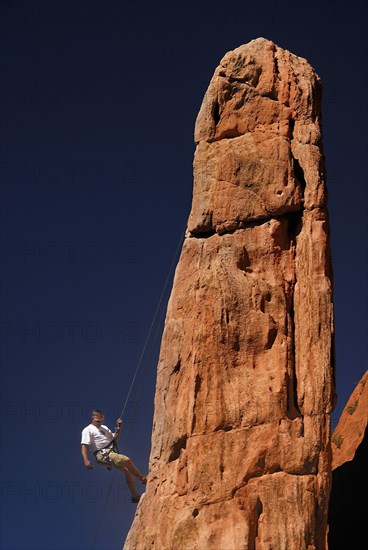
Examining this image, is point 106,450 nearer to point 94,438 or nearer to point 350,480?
point 94,438

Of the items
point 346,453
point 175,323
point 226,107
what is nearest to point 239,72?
point 226,107

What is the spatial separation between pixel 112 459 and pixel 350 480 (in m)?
11.2

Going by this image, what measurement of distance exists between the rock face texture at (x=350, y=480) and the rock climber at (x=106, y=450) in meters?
9.02

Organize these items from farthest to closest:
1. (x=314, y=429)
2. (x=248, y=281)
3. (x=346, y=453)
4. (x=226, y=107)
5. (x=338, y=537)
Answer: (x=346, y=453)
(x=338, y=537)
(x=226, y=107)
(x=248, y=281)
(x=314, y=429)

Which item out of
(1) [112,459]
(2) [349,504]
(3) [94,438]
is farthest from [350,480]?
(3) [94,438]

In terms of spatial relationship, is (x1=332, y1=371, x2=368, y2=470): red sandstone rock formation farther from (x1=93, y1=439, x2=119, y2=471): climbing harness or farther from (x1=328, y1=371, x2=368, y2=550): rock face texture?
(x1=93, y1=439, x2=119, y2=471): climbing harness

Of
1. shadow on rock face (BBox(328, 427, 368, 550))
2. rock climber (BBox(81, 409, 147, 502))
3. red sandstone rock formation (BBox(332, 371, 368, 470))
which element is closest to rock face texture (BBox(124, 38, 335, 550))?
rock climber (BBox(81, 409, 147, 502))

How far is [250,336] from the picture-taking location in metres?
24.1

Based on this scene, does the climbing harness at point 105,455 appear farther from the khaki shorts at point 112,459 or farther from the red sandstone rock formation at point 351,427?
the red sandstone rock formation at point 351,427

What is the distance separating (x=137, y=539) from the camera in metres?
23.8

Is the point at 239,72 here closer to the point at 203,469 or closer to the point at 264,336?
the point at 264,336

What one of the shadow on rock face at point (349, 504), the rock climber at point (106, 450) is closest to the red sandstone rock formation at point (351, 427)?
the shadow on rock face at point (349, 504)

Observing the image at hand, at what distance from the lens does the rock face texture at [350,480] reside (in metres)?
32.4

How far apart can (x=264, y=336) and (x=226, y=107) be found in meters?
7.44
